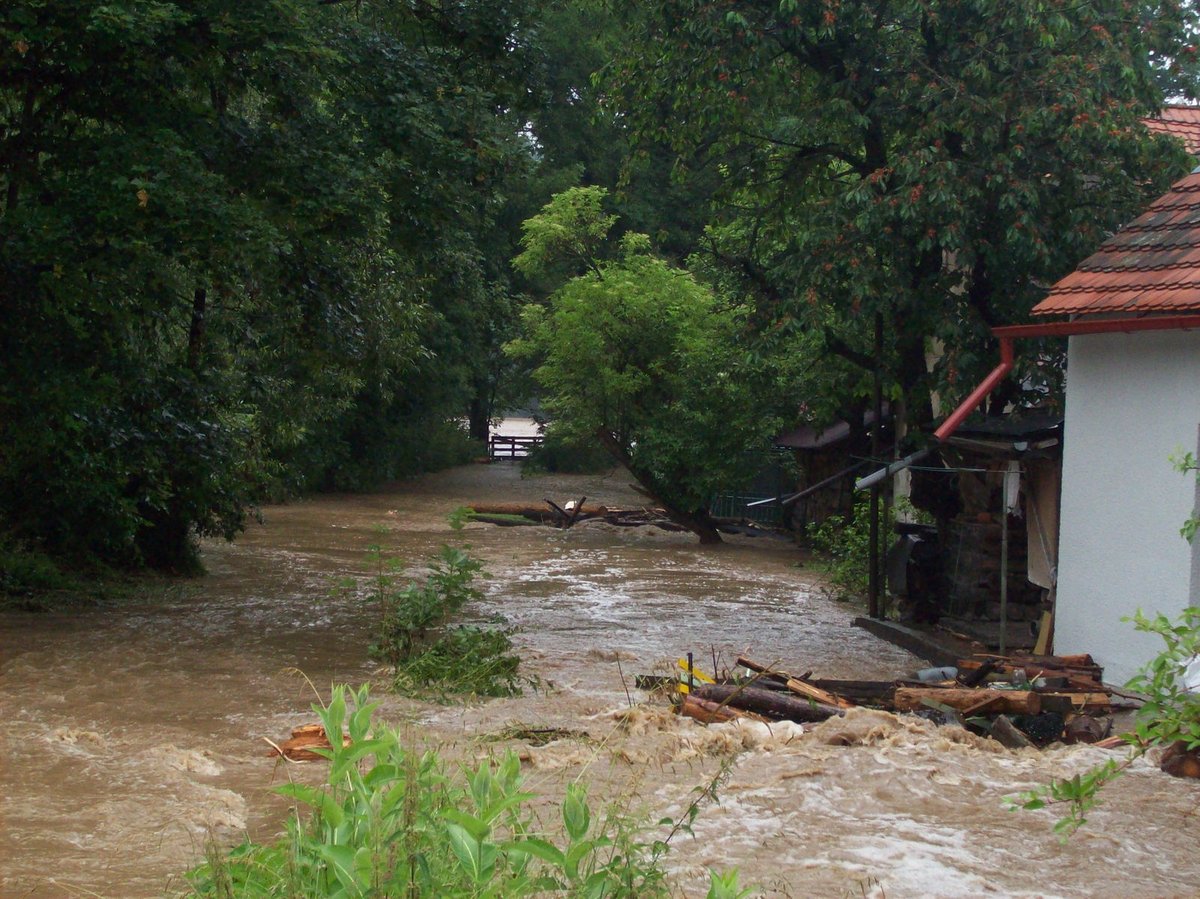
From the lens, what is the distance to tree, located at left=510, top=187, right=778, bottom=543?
26.0 metres

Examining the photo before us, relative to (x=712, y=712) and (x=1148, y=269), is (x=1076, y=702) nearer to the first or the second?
(x=712, y=712)

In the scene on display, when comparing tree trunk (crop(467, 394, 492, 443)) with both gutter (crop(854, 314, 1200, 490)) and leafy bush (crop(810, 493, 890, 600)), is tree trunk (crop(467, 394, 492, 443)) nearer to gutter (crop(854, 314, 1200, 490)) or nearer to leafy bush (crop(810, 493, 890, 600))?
leafy bush (crop(810, 493, 890, 600))

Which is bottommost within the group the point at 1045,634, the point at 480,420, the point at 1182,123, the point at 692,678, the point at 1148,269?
the point at 692,678

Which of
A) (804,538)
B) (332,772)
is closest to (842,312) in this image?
(332,772)

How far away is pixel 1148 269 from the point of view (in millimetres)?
10633

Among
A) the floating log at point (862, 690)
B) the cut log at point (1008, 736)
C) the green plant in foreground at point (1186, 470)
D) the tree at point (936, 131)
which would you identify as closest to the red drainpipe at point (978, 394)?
the tree at point (936, 131)

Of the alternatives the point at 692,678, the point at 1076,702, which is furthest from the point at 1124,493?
the point at 692,678

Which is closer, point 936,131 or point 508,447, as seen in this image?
point 936,131

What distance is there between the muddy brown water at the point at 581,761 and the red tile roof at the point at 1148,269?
148 inches

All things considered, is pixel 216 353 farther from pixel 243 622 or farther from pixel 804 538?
pixel 804 538

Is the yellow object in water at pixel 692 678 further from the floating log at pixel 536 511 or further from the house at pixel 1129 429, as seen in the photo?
the floating log at pixel 536 511

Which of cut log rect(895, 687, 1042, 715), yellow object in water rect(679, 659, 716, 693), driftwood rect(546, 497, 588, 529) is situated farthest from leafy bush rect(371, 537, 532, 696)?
driftwood rect(546, 497, 588, 529)

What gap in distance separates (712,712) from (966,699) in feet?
6.49

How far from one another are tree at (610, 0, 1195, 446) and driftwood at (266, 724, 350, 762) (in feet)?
25.6
